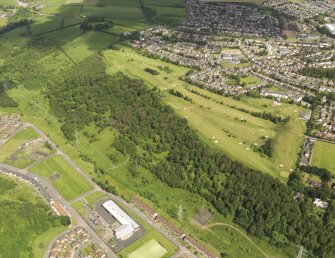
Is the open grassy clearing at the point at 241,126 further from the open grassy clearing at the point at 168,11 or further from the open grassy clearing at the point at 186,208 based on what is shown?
the open grassy clearing at the point at 168,11

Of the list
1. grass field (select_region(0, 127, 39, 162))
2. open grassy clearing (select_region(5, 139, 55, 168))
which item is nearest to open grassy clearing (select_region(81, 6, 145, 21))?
grass field (select_region(0, 127, 39, 162))

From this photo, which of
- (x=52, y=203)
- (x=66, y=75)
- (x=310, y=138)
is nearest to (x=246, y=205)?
(x=310, y=138)

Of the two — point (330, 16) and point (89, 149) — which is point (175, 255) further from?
point (330, 16)

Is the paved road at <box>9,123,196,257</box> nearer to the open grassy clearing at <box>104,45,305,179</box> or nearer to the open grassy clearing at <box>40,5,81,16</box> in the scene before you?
the open grassy clearing at <box>104,45,305,179</box>

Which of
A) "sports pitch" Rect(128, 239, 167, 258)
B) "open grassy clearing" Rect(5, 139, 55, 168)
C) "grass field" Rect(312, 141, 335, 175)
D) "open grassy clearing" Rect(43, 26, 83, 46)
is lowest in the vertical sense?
"sports pitch" Rect(128, 239, 167, 258)

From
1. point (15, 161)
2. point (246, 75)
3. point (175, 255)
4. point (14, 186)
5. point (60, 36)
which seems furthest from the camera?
point (60, 36)

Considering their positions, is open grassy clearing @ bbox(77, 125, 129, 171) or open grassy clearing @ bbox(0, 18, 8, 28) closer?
open grassy clearing @ bbox(77, 125, 129, 171)
